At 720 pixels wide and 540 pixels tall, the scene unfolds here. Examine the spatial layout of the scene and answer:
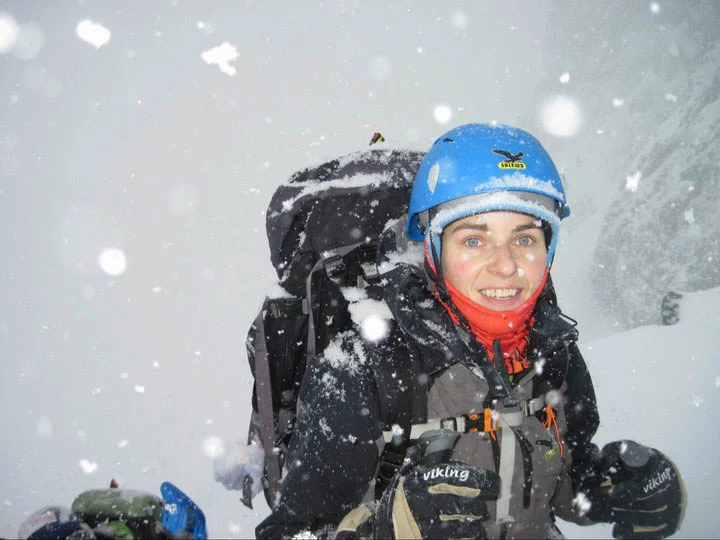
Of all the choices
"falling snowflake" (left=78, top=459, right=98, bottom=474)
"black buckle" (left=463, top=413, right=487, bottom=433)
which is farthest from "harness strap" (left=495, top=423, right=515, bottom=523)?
"falling snowflake" (left=78, top=459, right=98, bottom=474)

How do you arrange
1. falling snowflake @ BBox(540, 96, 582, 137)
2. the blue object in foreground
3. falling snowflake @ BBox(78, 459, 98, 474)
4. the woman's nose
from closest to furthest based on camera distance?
the blue object in foreground, the woman's nose, falling snowflake @ BBox(78, 459, 98, 474), falling snowflake @ BBox(540, 96, 582, 137)

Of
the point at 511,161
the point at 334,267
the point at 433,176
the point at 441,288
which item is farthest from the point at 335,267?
the point at 511,161

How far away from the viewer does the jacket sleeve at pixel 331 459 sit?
6.37ft

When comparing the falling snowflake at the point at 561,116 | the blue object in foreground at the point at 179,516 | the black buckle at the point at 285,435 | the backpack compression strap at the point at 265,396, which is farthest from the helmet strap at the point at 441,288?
the falling snowflake at the point at 561,116

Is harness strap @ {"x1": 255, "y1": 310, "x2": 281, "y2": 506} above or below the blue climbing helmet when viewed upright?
below

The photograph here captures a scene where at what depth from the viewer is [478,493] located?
5.43 ft

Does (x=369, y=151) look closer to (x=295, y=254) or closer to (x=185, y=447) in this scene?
(x=295, y=254)

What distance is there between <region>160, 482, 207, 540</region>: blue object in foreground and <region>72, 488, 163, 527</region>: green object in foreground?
194 millimetres

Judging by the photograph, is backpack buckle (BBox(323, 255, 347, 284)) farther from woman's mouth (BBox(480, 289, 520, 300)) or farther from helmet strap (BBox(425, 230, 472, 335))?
woman's mouth (BBox(480, 289, 520, 300))

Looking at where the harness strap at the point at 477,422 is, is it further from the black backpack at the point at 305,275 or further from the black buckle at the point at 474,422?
the black backpack at the point at 305,275

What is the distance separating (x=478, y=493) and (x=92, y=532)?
1741mm

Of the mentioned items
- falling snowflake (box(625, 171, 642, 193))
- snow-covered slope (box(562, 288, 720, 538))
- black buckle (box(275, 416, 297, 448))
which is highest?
falling snowflake (box(625, 171, 642, 193))

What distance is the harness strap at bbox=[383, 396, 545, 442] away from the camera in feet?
6.83

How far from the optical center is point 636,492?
2.46m
